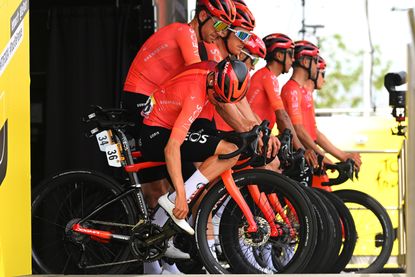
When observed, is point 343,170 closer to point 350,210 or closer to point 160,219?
point 350,210

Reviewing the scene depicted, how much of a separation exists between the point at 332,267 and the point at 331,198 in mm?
775

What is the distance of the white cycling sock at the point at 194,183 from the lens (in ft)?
21.7

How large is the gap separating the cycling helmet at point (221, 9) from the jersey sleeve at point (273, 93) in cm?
152

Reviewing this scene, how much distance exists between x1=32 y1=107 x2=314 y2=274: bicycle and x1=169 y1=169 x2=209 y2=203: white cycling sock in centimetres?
7

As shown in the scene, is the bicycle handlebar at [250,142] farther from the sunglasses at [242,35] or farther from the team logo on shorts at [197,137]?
the sunglasses at [242,35]

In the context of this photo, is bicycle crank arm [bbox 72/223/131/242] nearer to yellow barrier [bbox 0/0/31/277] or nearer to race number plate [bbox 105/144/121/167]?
race number plate [bbox 105/144/121/167]

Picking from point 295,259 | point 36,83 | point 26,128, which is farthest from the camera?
point 36,83

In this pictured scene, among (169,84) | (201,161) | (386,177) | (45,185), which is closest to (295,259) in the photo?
(201,161)

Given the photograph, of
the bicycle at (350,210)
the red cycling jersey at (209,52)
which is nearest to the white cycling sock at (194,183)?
the red cycling jersey at (209,52)

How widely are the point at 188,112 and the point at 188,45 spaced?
77 cm

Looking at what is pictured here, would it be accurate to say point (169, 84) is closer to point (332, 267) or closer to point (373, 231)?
point (332, 267)

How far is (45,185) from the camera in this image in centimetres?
711

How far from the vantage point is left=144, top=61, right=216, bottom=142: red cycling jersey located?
6.42 metres

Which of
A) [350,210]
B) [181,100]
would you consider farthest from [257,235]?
[350,210]
